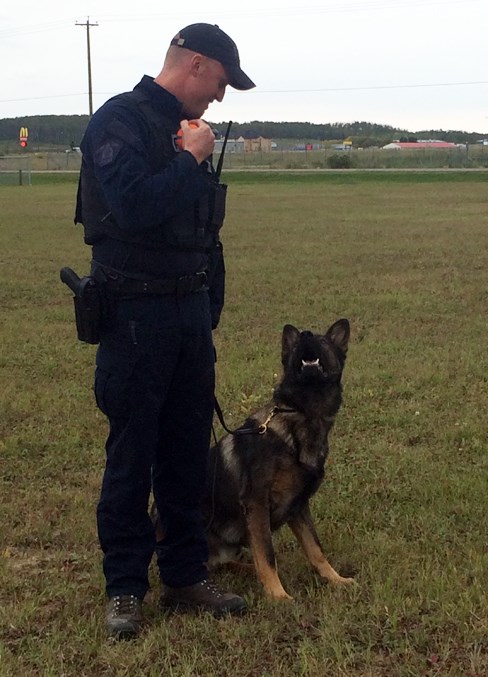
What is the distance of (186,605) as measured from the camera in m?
3.52

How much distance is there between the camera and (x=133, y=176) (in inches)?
115

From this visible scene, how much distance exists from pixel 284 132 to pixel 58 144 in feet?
106

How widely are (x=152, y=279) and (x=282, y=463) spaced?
98cm

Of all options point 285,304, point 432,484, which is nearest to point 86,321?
point 432,484

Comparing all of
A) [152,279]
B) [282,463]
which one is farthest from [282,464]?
[152,279]

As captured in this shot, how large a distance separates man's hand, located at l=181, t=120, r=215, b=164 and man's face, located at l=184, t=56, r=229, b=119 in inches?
5.5

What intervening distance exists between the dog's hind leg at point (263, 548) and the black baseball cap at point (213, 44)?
1726 millimetres

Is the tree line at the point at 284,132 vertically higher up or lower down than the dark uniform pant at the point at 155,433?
higher up

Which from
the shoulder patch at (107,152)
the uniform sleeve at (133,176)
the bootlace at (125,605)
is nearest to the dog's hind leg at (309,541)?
the bootlace at (125,605)

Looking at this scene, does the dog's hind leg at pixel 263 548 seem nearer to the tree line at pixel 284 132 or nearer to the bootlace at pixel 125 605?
the bootlace at pixel 125 605

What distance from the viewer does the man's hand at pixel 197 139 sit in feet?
10.0

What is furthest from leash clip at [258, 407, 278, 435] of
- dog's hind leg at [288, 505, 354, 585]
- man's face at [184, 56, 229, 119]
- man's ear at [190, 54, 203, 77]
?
man's ear at [190, 54, 203, 77]

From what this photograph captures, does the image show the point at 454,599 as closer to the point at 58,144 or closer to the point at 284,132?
the point at 58,144

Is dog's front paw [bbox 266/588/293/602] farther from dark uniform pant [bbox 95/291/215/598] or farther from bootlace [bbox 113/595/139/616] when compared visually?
bootlace [bbox 113/595/139/616]
